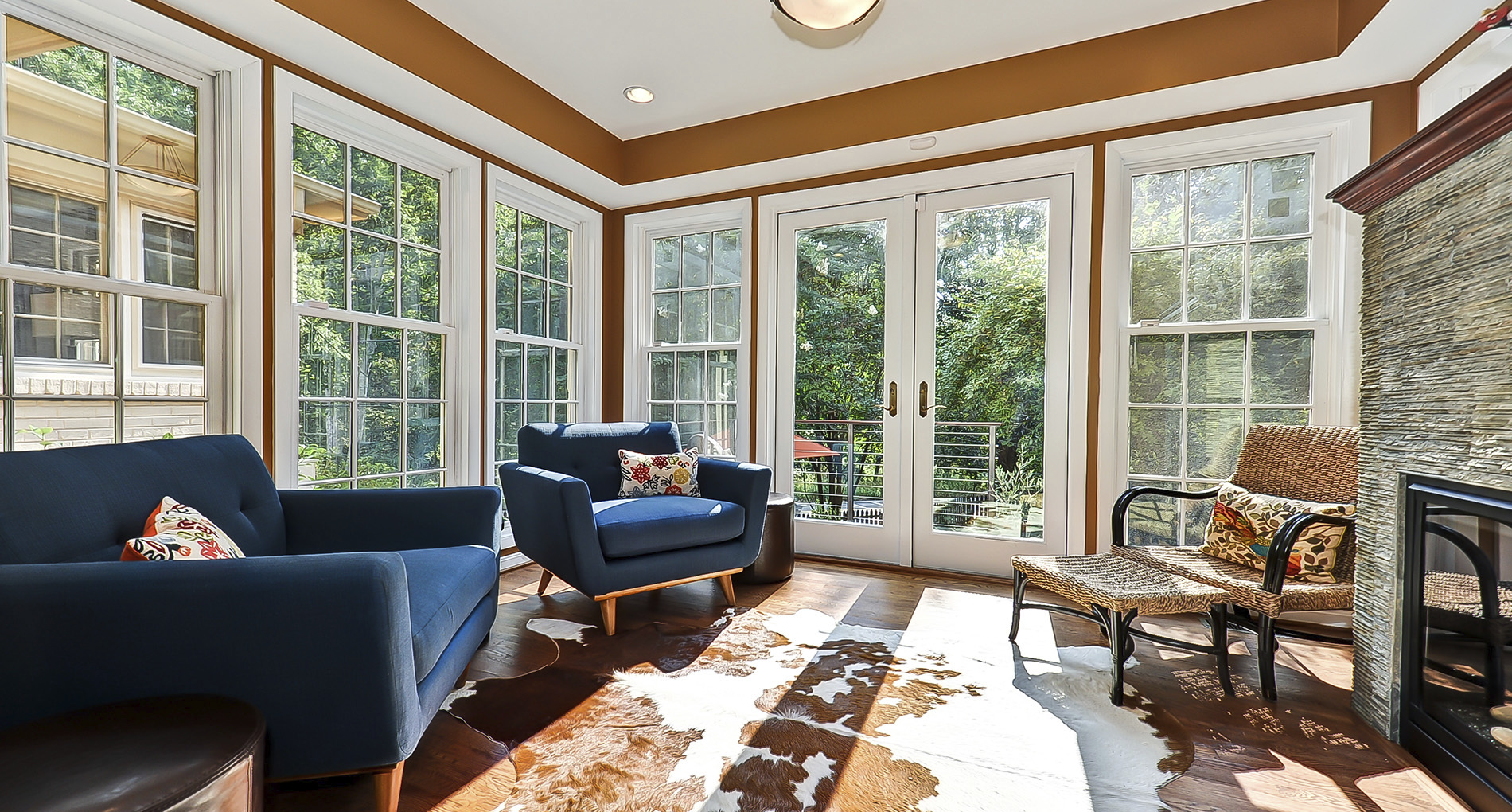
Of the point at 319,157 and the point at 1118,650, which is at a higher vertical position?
the point at 319,157

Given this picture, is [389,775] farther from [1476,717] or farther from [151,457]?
[1476,717]

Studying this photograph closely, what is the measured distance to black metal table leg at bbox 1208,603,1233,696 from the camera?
84.0 inches

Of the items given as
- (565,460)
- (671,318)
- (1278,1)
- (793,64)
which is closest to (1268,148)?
(1278,1)

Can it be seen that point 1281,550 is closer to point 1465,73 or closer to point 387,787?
point 1465,73

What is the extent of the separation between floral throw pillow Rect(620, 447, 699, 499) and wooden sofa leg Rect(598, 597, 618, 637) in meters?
0.73

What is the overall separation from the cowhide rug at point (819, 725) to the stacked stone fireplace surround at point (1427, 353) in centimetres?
68

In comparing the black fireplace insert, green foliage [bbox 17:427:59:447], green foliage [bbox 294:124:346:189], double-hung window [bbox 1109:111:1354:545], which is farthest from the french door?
green foliage [bbox 17:427:59:447]

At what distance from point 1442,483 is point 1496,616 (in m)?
0.33

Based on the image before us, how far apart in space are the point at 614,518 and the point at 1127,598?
187cm

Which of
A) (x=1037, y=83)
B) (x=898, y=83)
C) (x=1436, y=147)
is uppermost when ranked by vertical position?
(x=898, y=83)

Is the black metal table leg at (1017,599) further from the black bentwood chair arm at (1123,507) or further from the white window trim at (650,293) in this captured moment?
the white window trim at (650,293)

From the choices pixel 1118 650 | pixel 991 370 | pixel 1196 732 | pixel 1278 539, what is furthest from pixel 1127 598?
pixel 991 370

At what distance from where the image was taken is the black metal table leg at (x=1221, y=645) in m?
2.13

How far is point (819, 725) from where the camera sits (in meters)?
1.92
